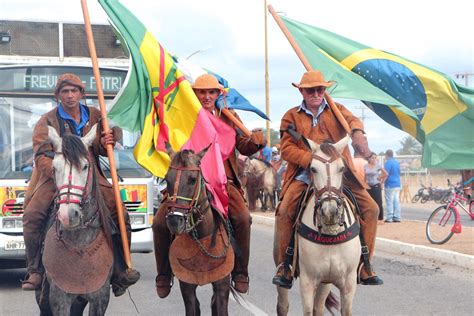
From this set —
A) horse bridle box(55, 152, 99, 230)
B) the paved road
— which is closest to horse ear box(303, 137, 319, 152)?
horse bridle box(55, 152, 99, 230)

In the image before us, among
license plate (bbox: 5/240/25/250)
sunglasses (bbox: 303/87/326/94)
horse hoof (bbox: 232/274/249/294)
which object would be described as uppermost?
sunglasses (bbox: 303/87/326/94)

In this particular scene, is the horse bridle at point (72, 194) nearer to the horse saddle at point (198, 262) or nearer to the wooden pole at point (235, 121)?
the horse saddle at point (198, 262)

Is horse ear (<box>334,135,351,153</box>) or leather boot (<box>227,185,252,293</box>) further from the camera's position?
leather boot (<box>227,185,252,293</box>)

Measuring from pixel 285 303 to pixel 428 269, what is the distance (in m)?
5.99

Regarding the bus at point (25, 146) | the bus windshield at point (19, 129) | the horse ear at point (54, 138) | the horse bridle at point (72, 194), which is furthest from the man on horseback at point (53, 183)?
the bus windshield at point (19, 129)

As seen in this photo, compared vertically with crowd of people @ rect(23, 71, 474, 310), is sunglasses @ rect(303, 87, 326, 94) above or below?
above

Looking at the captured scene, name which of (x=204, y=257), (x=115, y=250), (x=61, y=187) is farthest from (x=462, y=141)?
(x=61, y=187)

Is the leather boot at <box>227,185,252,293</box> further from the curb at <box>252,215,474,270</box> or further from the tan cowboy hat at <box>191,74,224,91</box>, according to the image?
the curb at <box>252,215,474,270</box>

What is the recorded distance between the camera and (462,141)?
963 centimetres

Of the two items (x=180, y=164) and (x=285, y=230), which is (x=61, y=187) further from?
(x=285, y=230)

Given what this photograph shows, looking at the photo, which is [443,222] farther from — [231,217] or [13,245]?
[231,217]

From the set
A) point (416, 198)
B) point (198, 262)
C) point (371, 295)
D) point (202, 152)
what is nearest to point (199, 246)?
point (198, 262)

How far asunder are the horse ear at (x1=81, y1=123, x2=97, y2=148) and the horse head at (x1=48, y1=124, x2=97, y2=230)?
3.6 inches

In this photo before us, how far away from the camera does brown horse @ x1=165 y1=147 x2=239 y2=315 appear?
7727mm
